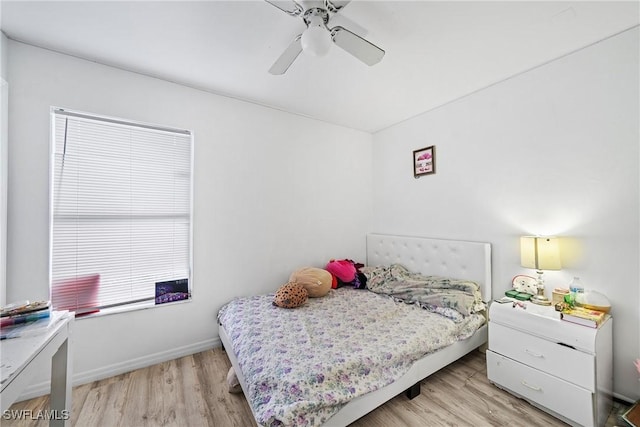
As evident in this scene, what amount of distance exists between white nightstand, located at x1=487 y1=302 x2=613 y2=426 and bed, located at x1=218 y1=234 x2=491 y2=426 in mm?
295

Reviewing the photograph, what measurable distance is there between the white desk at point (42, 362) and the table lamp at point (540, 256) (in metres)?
2.97

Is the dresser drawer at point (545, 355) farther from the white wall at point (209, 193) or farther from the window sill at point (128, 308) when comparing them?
the window sill at point (128, 308)

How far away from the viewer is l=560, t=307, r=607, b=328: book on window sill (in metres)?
1.57

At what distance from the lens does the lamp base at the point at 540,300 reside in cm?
198

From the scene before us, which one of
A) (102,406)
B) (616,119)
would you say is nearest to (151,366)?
(102,406)

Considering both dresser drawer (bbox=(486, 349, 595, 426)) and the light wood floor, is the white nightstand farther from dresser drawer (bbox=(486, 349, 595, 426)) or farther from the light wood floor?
the light wood floor

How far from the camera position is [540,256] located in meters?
1.94

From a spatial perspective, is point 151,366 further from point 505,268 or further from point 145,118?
point 505,268

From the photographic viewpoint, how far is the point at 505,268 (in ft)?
7.75

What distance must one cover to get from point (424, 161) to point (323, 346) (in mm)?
2406

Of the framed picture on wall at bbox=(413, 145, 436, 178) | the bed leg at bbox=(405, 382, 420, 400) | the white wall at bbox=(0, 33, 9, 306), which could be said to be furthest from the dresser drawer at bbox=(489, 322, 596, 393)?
the white wall at bbox=(0, 33, 9, 306)

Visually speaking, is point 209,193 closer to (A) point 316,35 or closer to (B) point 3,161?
(B) point 3,161

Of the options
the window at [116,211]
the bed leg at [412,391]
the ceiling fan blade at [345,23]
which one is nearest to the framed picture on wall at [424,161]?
the ceiling fan blade at [345,23]

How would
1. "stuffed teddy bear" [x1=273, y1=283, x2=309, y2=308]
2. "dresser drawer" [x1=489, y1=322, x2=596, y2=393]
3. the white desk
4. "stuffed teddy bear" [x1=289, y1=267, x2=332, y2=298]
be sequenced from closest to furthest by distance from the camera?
1. the white desk
2. "dresser drawer" [x1=489, y1=322, x2=596, y2=393]
3. "stuffed teddy bear" [x1=273, y1=283, x2=309, y2=308]
4. "stuffed teddy bear" [x1=289, y1=267, x2=332, y2=298]
